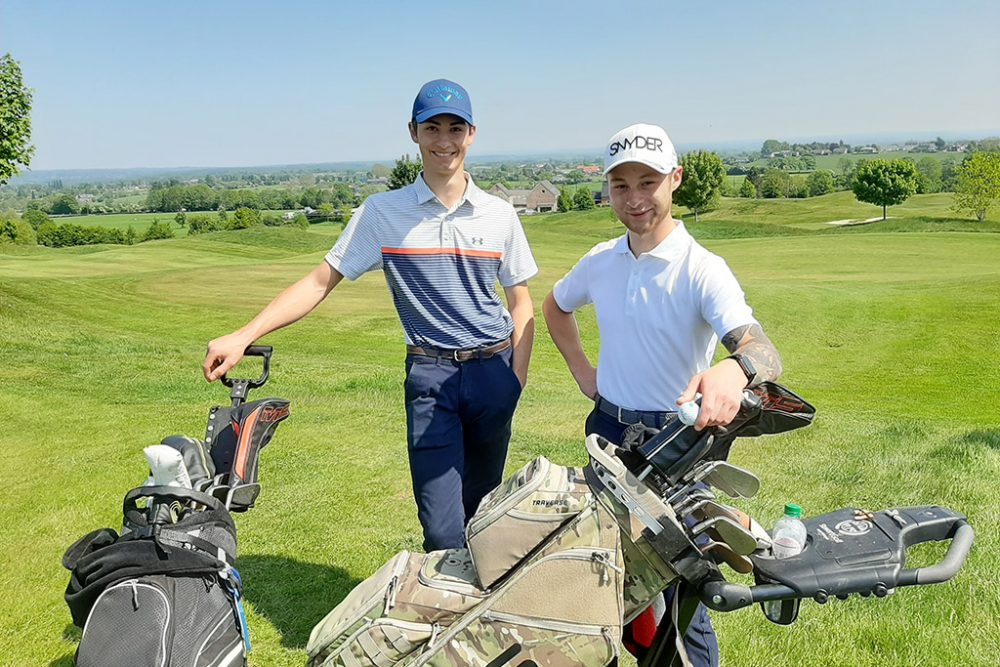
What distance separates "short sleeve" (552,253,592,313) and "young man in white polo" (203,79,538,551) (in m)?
0.39

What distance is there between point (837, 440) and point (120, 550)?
6.61m

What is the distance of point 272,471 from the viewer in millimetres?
5840

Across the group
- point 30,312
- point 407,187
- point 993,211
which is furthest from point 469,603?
point 993,211

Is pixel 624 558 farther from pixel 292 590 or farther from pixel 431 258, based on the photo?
pixel 292 590

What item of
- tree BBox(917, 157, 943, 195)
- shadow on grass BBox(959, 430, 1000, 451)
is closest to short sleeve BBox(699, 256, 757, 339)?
shadow on grass BBox(959, 430, 1000, 451)

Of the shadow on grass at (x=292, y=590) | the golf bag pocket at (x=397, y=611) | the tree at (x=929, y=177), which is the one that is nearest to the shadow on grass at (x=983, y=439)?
the shadow on grass at (x=292, y=590)

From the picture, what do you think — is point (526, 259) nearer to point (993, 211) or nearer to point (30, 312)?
point (30, 312)

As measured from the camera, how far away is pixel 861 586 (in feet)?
5.97

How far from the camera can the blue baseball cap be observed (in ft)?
10.9

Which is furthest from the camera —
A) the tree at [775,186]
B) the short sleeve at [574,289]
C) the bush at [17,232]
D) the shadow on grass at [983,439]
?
the tree at [775,186]

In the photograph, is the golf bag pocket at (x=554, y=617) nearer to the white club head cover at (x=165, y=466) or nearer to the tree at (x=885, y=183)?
the white club head cover at (x=165, y=466)

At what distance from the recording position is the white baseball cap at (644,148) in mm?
2627

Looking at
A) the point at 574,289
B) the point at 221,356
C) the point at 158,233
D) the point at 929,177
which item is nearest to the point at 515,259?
the point at 574,289

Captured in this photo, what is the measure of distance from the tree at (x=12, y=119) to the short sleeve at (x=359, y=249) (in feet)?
44.1
